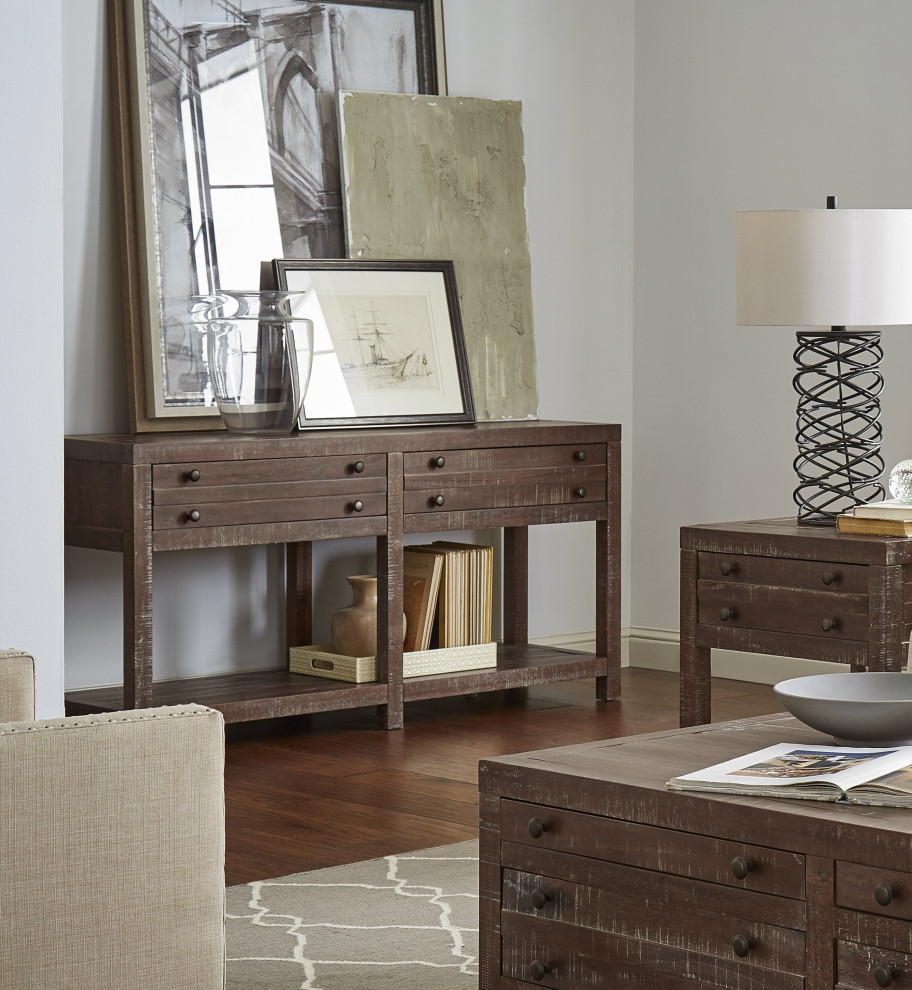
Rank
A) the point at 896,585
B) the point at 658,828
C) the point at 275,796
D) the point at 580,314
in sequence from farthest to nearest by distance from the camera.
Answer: the point at 580,314 → the point at 275,796 → the point at 896,585 → the point at 658,828

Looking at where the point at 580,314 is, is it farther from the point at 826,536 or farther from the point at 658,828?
the point at 658,828

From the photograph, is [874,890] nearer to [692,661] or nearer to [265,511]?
[692,661]

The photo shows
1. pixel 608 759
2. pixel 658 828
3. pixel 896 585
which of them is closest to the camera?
pixel 658 828

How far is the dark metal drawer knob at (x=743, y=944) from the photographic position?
1762mm

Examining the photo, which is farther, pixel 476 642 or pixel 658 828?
pixel 476 642

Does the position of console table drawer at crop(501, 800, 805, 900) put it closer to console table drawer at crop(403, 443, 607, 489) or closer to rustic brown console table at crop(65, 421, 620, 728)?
rustic brown console table at crop(65, 421, 620, 728)

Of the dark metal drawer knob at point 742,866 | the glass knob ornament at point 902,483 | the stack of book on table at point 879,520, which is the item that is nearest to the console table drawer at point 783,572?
the stack of book on table at point 879,520

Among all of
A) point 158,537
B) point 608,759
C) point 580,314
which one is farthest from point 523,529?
point 608,759

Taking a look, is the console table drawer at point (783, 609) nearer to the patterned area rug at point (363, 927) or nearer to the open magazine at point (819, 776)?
the patterned area rug at point (363, 927)

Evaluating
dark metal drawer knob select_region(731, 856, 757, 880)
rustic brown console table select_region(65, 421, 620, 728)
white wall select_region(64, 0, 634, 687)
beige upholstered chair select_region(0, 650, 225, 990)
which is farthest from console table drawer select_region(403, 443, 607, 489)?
dark metal drawer knob select_region(731, 856, 757, 880)

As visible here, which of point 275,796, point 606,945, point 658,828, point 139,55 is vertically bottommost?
point 275,796

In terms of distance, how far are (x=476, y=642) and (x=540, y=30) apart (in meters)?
2.00

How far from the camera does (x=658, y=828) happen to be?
184 cm

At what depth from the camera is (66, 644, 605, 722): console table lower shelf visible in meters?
4.26
